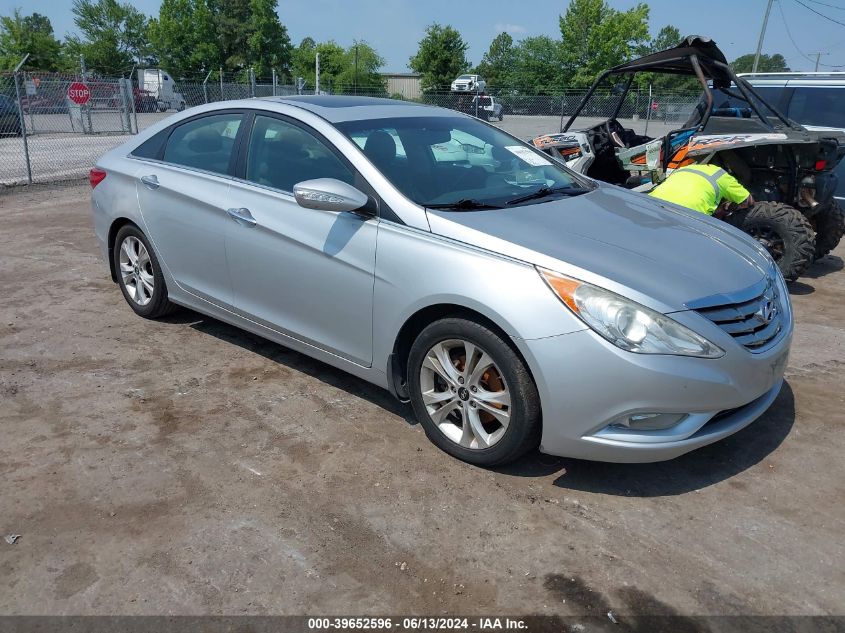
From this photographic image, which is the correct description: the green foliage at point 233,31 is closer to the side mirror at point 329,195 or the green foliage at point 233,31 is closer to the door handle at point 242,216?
the door handle at point 242,216

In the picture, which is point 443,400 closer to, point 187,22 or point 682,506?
point 682,506

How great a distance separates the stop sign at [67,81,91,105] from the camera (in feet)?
54.6

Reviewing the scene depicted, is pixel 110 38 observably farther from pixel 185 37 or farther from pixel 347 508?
pixel 347 508

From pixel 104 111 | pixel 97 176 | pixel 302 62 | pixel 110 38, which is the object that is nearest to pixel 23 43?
pixel 110 38

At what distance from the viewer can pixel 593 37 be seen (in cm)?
6256

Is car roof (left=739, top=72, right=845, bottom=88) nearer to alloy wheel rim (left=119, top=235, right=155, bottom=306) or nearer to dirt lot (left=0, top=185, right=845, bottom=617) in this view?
dirt lot (left=0, top=185, right=845, bottom=617)

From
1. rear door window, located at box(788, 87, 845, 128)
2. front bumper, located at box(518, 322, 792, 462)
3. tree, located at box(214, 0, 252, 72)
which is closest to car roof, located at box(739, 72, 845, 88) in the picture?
rear door window, located at box(788, 87, 845, 128)

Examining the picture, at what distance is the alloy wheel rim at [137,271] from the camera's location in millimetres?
4965

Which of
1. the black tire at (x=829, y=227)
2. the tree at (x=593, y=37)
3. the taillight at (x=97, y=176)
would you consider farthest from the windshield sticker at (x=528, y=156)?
the tree at (x=593, y=37)

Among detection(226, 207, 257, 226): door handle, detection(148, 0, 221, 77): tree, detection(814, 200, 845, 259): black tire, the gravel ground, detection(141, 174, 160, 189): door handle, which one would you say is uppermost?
detection(148, 0, 221, 77): tree

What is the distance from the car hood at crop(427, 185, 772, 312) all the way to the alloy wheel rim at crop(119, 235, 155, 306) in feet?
8.42

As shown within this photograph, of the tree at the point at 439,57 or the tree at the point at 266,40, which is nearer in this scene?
the tree at the point at 439,57

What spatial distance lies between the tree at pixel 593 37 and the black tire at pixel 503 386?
2462 inches

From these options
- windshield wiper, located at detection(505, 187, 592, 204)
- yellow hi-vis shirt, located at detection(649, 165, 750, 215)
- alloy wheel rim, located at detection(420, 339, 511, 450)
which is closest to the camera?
alloy wheel rim, located at detection(420, 339, 511, 450)
